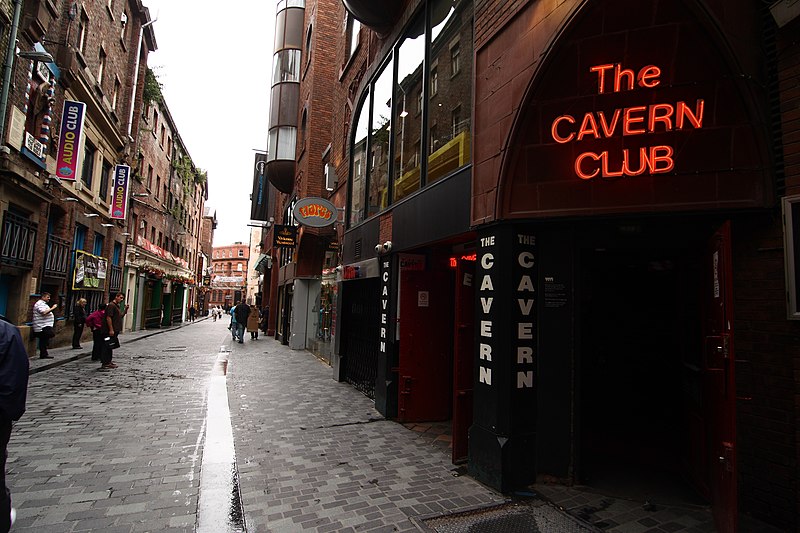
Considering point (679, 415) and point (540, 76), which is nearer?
point (540, 76)

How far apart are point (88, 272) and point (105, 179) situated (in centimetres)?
519

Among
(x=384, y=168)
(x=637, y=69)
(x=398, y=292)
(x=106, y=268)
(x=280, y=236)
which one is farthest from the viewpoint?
(x=106, y=268)

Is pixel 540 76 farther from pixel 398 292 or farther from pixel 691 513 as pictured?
pixel 691 513

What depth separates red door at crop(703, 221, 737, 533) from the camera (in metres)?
3.05

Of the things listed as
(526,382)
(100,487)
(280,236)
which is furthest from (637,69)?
(280,236)

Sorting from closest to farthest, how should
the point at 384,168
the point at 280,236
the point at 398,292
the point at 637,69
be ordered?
1. the point at 637,69
2. the point at 398,292
3. the point at 384,168
4. the point at 280,236

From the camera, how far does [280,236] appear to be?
56.3ft

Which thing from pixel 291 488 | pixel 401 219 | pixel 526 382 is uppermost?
pixel 401 219

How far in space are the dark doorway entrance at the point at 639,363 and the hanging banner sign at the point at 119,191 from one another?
20.5 metres

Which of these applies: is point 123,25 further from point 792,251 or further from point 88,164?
point 792,251

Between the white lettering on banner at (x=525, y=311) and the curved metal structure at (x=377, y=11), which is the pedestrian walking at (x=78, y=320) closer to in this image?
the curved metal structure at (x=377, y=11)

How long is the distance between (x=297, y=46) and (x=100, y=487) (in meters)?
19.9

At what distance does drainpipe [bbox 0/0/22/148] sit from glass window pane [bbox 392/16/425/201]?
9.83m

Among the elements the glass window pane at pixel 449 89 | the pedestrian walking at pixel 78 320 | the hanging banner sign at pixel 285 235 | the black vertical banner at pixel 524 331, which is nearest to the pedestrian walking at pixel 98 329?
the pedestrian walking at pixel 78 320
